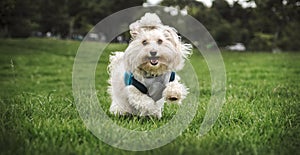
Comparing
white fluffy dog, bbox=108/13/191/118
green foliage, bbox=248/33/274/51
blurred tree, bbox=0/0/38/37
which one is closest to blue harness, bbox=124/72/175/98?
white fluffy dog, bbox=108/13/191/118

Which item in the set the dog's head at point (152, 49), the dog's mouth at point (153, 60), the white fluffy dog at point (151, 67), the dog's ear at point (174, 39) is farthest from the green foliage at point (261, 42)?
the dog's mouth at point (153, 60)

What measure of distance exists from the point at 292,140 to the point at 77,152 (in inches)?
78.1

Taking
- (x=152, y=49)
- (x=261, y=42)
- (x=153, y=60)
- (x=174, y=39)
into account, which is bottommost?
(x=261, y=42)

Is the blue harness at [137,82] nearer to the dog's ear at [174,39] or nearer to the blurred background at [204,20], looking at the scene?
the dog's ear at [174,39]

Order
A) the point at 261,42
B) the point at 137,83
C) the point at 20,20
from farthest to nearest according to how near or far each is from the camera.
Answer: the point at 261,42 → the point at 20,20 → the point at 137,83

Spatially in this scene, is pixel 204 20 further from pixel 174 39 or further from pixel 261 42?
pixel 174 39

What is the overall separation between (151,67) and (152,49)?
0.23 metres

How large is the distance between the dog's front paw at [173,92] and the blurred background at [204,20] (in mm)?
20914

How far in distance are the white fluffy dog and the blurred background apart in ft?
67.9

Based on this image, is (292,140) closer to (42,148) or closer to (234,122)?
(234,122)

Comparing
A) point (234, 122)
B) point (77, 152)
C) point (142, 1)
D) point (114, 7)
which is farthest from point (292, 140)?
point (114, 7)

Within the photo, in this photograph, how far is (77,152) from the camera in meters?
3.21

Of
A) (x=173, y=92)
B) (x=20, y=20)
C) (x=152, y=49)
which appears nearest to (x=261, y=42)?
(x=20, y=20)

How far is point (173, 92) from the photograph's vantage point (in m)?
4.48
